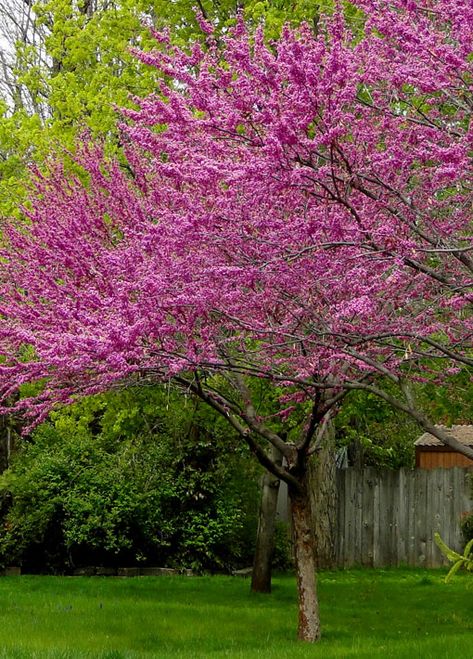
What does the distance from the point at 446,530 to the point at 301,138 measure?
1527 cm

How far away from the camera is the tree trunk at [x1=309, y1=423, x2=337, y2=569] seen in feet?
62.8

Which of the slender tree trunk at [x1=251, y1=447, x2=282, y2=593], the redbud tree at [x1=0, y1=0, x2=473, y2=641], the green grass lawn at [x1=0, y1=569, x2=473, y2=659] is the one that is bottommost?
the green grass lawn at [x1=0, y1=569, x2=473, y2=659]

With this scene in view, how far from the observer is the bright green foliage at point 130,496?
52.6ft

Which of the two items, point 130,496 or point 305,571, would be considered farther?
point 130,496

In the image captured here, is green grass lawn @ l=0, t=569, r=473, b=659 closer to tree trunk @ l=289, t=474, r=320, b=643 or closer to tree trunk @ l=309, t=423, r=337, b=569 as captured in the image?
tree trunk @ l=289, t=474, r=320, b=643

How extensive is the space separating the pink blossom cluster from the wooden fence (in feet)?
36.3

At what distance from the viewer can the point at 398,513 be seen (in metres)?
20.5

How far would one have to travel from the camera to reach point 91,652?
8914mm

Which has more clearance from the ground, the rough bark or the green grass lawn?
the rough bark

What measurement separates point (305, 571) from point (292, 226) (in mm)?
4753

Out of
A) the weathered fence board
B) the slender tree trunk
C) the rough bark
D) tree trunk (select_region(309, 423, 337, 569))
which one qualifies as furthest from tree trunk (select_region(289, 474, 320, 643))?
the weathered fence board

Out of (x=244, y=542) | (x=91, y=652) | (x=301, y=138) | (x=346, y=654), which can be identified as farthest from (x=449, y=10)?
(x=244, y=542)

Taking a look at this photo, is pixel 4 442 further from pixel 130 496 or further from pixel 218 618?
pixel 218 618

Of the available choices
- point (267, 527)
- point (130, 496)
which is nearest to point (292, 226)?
point (267, 527)
